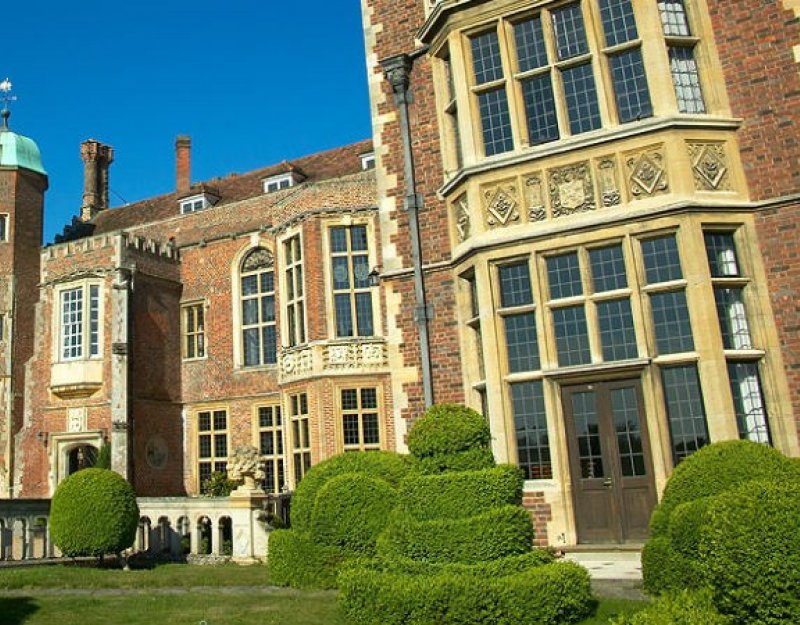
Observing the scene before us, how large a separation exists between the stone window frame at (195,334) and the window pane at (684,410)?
16612mm

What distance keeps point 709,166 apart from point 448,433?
256 inches

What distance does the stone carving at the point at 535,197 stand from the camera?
11797mm

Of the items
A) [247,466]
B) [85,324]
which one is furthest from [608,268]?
[85,324]

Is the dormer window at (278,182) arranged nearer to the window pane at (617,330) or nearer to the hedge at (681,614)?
the window pane at (617,330)

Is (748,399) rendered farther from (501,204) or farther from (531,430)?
(501,204)

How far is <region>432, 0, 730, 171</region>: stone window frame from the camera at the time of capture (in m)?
11.5

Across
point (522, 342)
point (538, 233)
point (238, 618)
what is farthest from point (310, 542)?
point (538, 233)

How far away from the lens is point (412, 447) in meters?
7.74

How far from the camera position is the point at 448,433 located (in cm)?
753

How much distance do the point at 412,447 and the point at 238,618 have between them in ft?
8.28

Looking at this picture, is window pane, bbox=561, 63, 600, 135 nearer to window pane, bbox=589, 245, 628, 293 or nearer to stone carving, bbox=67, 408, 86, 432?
window pane, bbox=589, 245, 628, 293

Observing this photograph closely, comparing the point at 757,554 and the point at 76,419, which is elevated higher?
the point at 76,419

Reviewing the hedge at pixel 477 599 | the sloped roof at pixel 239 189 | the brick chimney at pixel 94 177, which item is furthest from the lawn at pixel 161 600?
the brick chimney at pixel 94 177

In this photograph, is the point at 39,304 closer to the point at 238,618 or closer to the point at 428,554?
the point at 238,618
